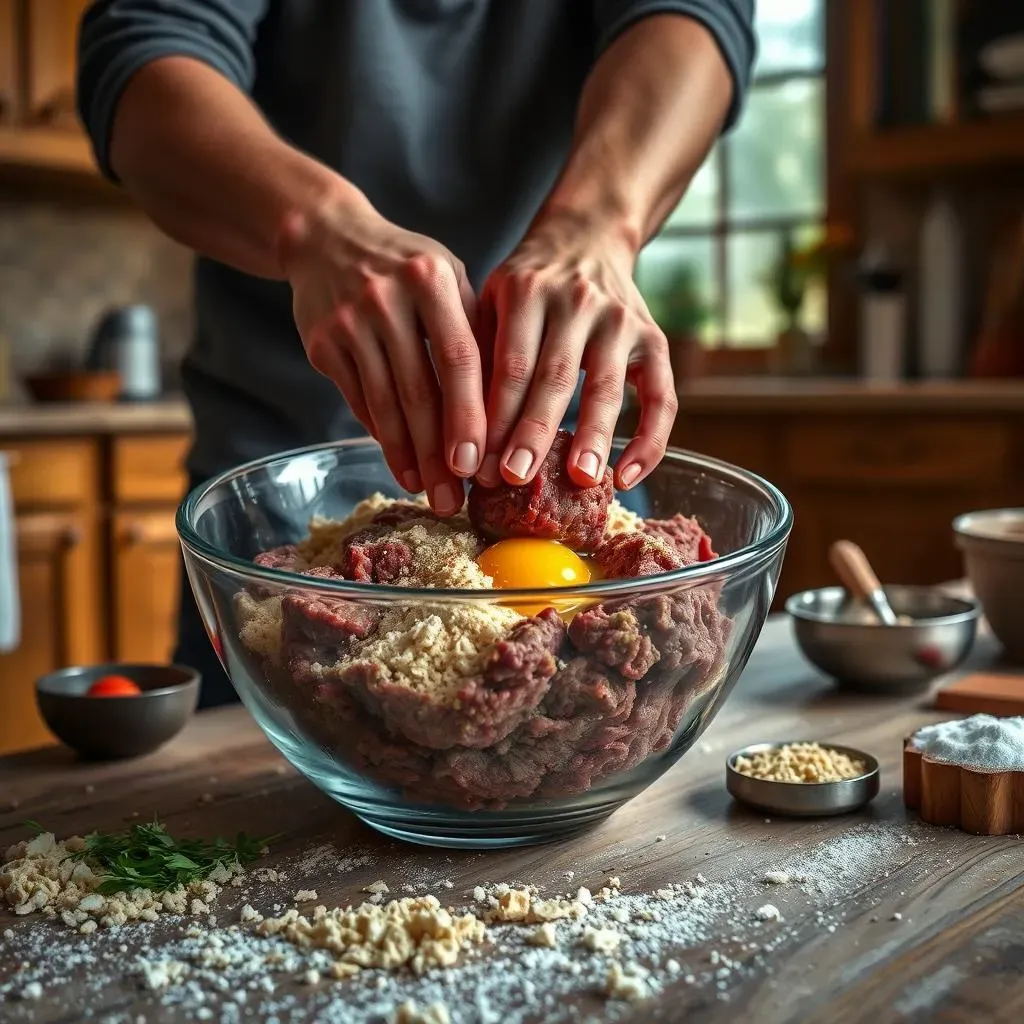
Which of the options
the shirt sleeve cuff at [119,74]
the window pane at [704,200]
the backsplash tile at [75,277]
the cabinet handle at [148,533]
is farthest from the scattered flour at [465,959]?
the window pane at [704,200]

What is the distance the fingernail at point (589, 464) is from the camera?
74cm

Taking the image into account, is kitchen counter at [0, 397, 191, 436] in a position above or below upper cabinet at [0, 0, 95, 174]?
below

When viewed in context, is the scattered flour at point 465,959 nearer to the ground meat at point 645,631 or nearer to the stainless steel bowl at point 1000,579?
the ground meat at point 645,631

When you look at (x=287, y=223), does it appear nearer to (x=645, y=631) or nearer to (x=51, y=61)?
(x=645, y=631)

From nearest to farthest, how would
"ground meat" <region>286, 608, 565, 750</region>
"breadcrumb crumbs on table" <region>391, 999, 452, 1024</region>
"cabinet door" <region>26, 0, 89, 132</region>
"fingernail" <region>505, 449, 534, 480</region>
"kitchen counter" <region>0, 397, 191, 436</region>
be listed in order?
"breadcrumb crumbs on table" <region>391, 999, 452, 1024</region>, "ground meat" <region>286, 608, 565, 750</region>, "fingernail" <region>505, 449, 534, 480</region>, "kitchen counter" <region>0, 397, 191, 436</region>, "cabinet door" <region>26, 0, 89, 132</region>

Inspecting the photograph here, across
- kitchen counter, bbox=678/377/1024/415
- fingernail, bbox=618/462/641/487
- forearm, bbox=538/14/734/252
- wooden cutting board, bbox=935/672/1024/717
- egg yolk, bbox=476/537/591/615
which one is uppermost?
forearm, bbox=538/14/734/252

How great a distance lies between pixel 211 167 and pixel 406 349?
30 centimetres

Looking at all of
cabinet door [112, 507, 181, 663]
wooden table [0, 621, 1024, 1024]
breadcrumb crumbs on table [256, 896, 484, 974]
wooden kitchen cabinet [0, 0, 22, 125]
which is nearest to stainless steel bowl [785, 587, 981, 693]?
wooden table [0, 621, 1024, 1024]

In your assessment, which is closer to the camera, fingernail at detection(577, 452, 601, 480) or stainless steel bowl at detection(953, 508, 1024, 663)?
fingernail at detection(577, 452, 601, 480)

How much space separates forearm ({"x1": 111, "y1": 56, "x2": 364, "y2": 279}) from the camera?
2.90ft

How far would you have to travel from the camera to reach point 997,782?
72cm

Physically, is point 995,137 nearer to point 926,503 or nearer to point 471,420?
point 926,503

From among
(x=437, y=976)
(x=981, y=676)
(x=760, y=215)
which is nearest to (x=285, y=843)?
(x=437, y=976)

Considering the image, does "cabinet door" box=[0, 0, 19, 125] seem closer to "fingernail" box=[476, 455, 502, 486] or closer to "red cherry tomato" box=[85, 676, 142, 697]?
"red cherry tomato" box=[85, 676, 142, 697]
